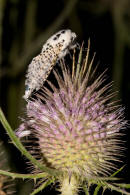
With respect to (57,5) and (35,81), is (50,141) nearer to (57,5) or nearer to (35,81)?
(35,81)

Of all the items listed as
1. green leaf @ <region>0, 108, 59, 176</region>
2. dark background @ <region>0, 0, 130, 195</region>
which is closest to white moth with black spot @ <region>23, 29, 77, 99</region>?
green leaf @ <region>0, 108, 59, 176</region>

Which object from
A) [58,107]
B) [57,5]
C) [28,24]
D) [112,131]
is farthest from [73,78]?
[57,5]

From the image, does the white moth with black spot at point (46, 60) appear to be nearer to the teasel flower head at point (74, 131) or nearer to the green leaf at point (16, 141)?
the teasel flower head at point (74, 131)

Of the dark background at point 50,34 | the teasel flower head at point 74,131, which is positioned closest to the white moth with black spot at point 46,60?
the teasel flower head at point 74,131

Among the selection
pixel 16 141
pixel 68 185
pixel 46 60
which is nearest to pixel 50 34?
pixel 46 60

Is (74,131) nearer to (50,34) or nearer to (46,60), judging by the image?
(46,60)

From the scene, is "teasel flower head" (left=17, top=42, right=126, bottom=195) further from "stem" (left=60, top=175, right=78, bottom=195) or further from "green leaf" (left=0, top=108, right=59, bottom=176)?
"green leaf" (left=0, top=108, right=59, bottom=176)
